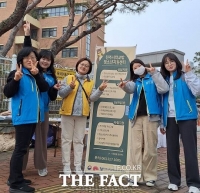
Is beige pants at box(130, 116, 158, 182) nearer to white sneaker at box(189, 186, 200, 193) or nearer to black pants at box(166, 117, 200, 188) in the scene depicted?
black pants at box(166, 117, 200, 188)

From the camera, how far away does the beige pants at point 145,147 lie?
333 cm

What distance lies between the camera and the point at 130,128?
376 cm

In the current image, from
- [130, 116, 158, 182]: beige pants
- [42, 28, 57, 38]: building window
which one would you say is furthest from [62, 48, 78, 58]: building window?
[130, 116, 158, 182]: beige pants

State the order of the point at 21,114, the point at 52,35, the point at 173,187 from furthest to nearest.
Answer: the point at 52,35, the point at 173,187, the point at 21,114

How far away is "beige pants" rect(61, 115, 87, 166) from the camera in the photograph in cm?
369

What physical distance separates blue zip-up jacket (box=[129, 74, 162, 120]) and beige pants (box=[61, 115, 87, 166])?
766mm

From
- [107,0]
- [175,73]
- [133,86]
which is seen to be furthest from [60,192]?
[107,0]

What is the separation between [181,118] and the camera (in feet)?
10.2

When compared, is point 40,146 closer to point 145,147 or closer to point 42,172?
point 42,172

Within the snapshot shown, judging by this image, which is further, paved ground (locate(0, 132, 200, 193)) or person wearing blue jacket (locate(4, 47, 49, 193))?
paved ground (locate(0, 132, 200, 193))

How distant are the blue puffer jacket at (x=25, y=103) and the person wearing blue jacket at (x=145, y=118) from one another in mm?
1197

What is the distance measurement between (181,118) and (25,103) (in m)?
1.87

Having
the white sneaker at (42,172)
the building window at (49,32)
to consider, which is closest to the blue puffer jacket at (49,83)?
the white sneaker at (42,172)

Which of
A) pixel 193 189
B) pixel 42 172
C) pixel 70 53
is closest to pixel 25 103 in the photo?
pixel 42 172
